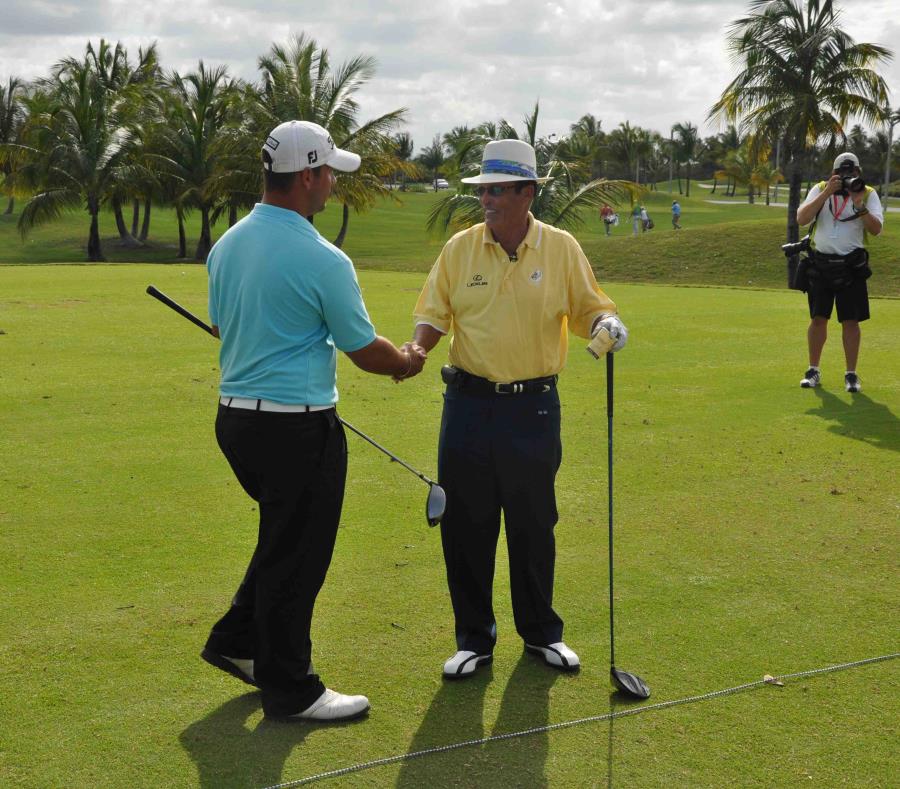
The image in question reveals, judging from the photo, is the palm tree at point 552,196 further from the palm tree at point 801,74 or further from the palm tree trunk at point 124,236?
the palm tree trunk at point 124,236

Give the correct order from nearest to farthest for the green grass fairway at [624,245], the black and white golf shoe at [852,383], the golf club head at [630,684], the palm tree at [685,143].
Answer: the golf club head at [630,684] < the black and white golf shoe at [852,383] < the green grass fairway at [624,245] < the palm tree at [685,143]

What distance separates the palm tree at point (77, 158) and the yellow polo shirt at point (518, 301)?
44.8 meters

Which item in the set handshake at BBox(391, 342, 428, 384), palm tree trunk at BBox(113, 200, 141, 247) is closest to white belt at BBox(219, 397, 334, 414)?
handshake at BBox(391, 342, 428, 384)

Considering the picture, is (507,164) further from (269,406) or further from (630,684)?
(630,684)

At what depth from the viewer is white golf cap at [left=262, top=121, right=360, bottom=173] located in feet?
13.6

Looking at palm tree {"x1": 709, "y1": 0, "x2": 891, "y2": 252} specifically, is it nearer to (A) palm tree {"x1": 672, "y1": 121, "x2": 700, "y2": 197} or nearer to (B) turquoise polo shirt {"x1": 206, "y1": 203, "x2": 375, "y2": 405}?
(B) turquoise polo shirt {"x1": 206, "y1": 203, "x2": 375, "y2": 405}

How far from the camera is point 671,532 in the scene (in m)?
6.79

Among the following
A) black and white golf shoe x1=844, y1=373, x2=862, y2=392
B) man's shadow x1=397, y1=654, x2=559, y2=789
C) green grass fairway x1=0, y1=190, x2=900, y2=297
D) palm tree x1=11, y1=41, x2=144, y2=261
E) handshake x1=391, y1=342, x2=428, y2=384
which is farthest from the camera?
palm tree x1=11, y1=41, x2=144, y2=261

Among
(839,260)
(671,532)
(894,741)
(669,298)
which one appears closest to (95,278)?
(669,298)

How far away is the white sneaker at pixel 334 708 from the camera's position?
14.3 ft

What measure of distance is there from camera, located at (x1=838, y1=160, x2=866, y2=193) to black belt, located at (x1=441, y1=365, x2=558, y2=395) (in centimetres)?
708

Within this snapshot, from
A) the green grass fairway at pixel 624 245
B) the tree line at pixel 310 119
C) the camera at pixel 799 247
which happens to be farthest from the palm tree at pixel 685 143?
the camera at pixel 799 247

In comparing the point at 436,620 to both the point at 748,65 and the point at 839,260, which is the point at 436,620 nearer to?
the point at 839,260

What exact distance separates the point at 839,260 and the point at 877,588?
632 centimetres
